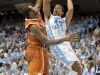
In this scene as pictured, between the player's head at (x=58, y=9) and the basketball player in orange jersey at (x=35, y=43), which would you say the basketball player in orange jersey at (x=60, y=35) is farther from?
the basketball player in orange jersey at (x=35, y=43)

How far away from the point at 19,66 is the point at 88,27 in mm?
4317

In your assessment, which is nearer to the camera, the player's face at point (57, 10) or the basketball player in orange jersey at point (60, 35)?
the basketball player in orange jersey at point (60, 35)

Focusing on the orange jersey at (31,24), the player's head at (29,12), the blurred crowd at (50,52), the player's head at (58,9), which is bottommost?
the blurred crowd at (50,52)

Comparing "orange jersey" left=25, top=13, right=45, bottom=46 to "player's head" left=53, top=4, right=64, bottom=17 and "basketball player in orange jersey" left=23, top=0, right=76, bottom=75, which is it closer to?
"basketball player in orange jersey" left=23, top=0, right=76, bottom=75

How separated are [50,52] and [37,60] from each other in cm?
633

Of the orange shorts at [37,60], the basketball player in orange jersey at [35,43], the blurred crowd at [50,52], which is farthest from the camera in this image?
the blurred crowd at [50,52]

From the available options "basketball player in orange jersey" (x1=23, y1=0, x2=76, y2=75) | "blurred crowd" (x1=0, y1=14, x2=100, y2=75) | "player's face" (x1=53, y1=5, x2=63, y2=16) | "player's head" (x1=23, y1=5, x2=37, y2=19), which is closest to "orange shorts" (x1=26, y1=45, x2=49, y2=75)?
"basketball player in orange jersey" (x1=23, y1=0, x2=76, y2=75)

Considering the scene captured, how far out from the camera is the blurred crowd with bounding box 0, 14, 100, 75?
8.24m

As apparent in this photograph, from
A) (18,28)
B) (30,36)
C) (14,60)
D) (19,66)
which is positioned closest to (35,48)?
(30,36)

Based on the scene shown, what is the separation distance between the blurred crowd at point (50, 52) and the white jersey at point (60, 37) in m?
1.87

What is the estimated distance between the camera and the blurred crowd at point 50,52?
8243mm

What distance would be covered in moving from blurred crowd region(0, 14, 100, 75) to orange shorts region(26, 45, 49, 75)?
2.39 metres

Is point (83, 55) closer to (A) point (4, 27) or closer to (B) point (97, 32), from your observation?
(B) point (97, 32)

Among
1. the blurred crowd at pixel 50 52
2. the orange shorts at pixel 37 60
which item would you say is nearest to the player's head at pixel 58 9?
the orange shorts at pixel 37 60
